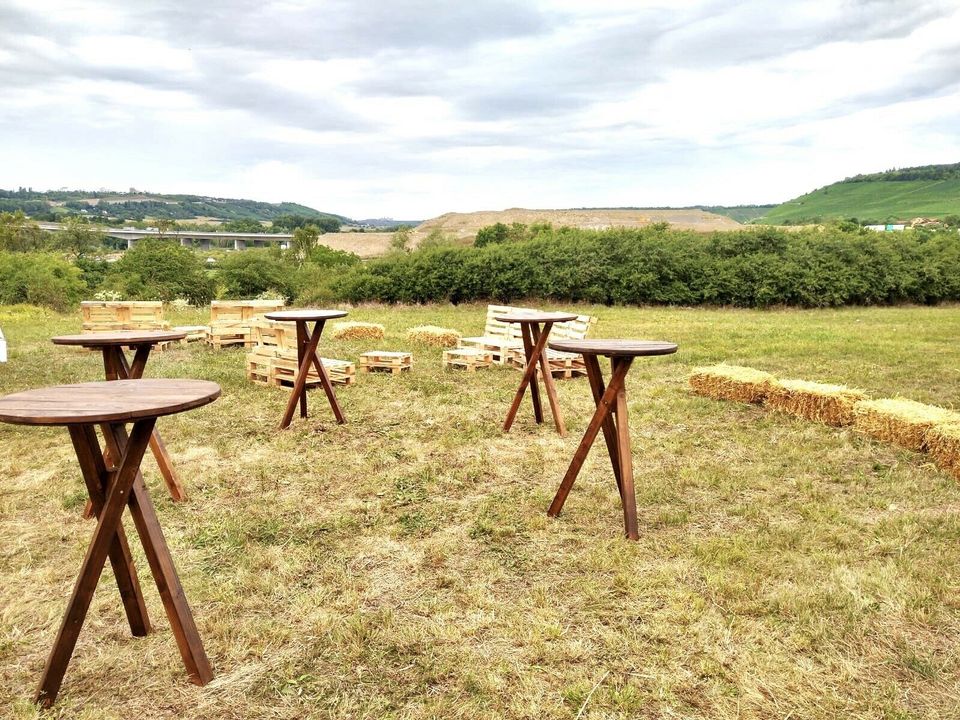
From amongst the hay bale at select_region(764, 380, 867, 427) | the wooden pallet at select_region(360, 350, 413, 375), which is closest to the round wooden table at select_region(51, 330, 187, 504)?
the wooden pallet at select_region(360, 350, 413, 375)

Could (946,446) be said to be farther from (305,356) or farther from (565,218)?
(565,218)

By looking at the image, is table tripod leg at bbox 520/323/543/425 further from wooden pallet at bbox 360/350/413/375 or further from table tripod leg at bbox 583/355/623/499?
wooden pallet at bbox 360/350/413/375

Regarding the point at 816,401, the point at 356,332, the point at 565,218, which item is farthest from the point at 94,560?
the point at 565,218

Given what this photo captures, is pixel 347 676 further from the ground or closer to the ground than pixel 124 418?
closer to the ground

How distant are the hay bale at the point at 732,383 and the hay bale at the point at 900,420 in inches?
48.7

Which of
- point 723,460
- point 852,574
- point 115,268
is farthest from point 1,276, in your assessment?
point 852,574

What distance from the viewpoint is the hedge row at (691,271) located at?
2320 centimetres

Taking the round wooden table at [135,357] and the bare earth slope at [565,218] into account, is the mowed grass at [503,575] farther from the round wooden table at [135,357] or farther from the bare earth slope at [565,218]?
the bare earth slope at [565,218]

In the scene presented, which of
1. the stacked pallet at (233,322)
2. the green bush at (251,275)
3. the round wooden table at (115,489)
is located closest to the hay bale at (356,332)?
the stacked pallet at (233,322)

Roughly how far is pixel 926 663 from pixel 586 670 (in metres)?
1.50

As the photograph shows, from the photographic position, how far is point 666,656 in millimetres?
2998

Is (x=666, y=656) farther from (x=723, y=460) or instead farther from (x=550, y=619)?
(x=723, y=460)

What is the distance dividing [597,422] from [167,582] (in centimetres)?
263

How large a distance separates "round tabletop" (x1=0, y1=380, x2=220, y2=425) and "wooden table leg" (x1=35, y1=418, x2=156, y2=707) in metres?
0.13
